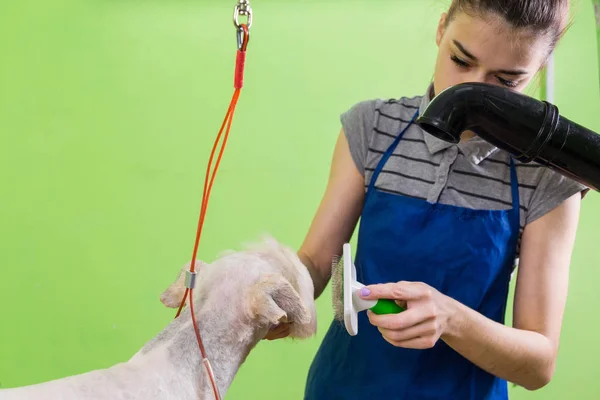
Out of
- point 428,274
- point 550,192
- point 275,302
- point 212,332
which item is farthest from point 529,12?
point 212,332

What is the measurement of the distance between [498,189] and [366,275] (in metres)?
0.29

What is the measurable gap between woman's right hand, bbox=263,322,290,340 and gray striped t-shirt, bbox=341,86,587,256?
0.32 m

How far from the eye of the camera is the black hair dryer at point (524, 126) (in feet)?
2.25

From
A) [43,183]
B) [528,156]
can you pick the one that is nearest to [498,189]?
[528,156]

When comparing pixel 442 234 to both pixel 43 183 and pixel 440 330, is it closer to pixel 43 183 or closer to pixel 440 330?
pixel 440 330

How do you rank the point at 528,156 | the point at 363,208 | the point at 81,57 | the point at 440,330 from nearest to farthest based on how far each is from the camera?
1. the point at 528,156
2. the point at 440,330
3. the point at 363,208
4. the point at 81,57

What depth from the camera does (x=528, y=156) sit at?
0.71 m

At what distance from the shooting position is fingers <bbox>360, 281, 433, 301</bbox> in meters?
0.88

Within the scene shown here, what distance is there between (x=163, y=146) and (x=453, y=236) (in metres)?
1.17

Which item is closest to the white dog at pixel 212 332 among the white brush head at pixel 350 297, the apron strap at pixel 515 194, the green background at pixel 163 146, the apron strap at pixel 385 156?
the white brush head at pixel 350 297

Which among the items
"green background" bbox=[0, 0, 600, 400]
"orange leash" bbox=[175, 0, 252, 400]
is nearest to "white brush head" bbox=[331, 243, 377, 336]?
"orange leash" bbox=[175, 0, 252, 400]

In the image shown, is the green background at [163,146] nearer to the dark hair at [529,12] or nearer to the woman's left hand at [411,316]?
the dark hair at [529,12]

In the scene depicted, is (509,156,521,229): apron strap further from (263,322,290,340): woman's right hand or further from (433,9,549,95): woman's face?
(263,322,290,340): woman's right hand

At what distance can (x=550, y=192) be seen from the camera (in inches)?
40.7
